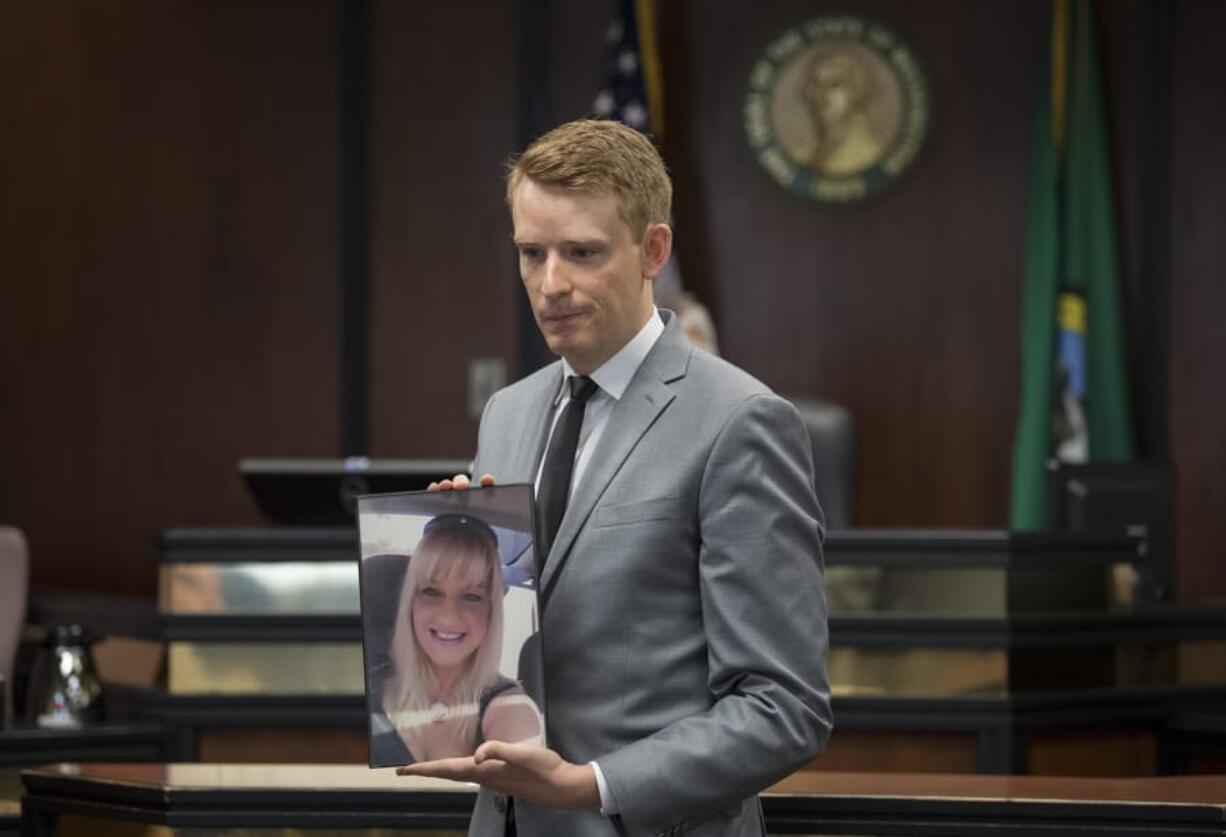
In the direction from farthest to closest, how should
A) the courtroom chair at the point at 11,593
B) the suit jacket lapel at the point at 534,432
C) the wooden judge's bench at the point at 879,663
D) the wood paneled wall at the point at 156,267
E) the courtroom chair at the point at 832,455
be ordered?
the wood paneled wall at the point at 156,267 < the courtroom chair at the point at 832,455 < the courtroom chair at the point at 11,593 < the wooden judge's bench at the point at 879,663 < the suit jacket lapel at the point at 534,432

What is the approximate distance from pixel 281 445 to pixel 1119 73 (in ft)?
11.2

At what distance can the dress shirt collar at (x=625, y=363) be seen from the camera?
1855 mm

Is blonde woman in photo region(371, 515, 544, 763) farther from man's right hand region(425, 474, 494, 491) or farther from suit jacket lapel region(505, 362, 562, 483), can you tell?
suit jacket lapel region(505, 362, 562, 483)

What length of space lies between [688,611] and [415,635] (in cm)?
26

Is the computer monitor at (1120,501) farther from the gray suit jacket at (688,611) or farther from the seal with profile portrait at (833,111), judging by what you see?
the gray suit jacket at (688,611)

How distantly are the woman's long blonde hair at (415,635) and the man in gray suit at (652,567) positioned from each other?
0.18ft

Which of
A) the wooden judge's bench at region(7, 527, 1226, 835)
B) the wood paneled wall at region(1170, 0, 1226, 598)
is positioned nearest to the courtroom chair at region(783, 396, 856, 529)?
the wooden judge's bench at region(7, 527, 1226, 835)

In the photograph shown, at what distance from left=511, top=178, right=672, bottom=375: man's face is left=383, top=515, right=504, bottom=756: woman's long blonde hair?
0.66 ft

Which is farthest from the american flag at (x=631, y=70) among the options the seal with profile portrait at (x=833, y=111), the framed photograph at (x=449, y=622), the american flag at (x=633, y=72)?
the framed photograph at (x=449, y=622)

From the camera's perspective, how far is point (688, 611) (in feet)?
5.83

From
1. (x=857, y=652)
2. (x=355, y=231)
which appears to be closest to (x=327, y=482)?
(x=857, y=652)

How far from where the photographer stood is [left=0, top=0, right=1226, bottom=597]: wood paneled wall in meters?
6.89

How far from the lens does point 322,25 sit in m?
7.02

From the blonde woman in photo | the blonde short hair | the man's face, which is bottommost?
the blonde woman in photo
